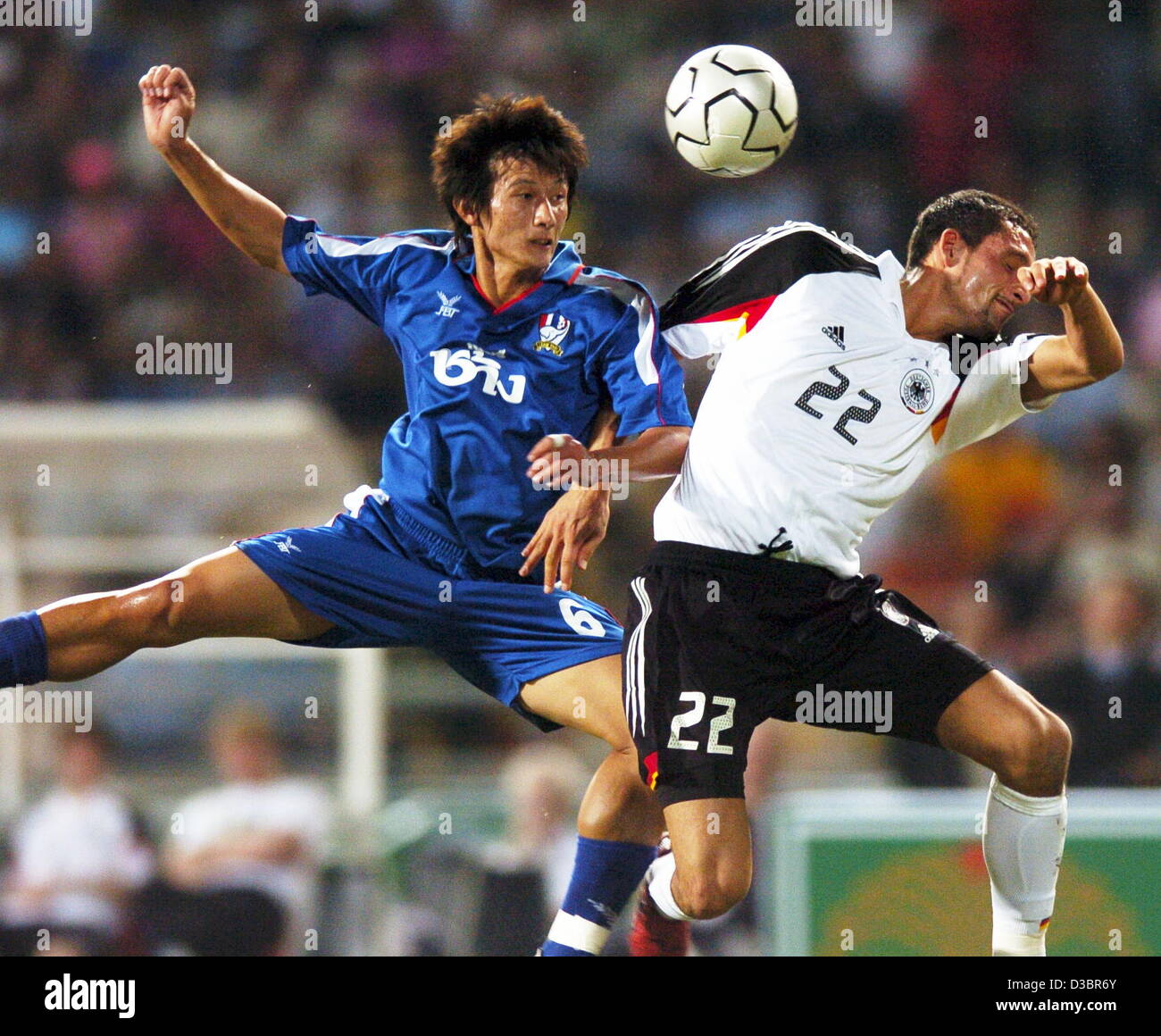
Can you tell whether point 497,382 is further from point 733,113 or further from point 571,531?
point 733,113

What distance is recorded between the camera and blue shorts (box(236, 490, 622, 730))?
4.12 meters

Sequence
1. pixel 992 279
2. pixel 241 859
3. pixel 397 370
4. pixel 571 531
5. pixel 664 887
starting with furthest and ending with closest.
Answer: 1. pixel 397 370
2. pixel 241 859
3. pixel 664 887
4. pixel 992 279
5. pixel 571 531

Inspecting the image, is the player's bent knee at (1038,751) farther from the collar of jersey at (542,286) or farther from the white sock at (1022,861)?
the collar of jersey at (542,286)

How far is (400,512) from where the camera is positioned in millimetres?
4207

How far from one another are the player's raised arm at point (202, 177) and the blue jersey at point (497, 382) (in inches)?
9.9

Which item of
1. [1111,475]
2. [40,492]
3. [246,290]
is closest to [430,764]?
[40,492]

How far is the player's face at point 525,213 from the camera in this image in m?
4.02

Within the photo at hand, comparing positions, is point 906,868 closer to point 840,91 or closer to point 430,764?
point 430,764

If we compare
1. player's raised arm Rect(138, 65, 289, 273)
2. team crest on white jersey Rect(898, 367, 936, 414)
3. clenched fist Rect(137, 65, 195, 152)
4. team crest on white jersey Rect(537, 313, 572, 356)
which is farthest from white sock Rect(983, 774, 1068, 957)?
clenched fist Rect(137, 65, 195, 152)

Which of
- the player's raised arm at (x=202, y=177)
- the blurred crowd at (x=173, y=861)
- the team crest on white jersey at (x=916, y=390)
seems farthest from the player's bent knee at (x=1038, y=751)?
the blurred crowd at (x=173, y=861)

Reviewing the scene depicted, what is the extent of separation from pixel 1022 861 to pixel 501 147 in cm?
221

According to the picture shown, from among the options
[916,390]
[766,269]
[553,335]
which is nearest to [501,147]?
[553,335]

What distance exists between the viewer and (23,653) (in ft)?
13.1

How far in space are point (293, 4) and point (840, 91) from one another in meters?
3.44
